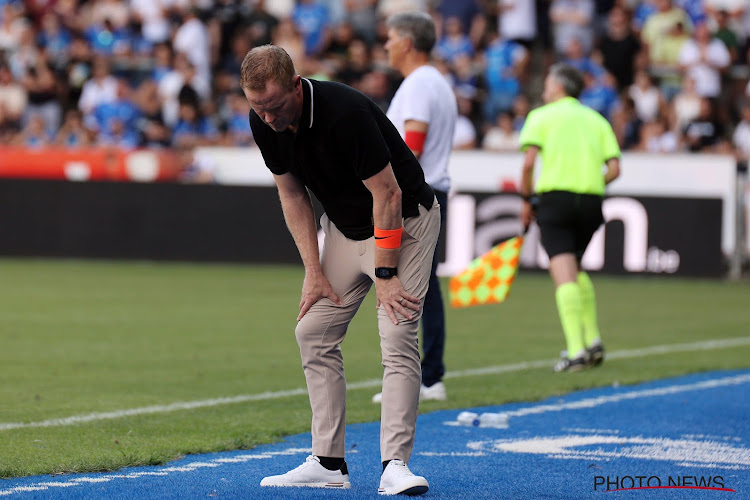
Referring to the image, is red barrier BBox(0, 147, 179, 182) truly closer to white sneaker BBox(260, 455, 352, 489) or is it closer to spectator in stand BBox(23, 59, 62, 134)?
spectator in stand BBox(23, 59, 62, 134)

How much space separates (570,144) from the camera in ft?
32.3

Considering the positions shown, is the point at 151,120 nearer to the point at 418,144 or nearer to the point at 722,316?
the point at 722,316

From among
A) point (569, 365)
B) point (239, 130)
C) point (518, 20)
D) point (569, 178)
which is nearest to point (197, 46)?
point (239, 130)

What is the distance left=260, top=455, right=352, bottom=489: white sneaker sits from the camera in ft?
18.0

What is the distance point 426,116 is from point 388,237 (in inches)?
103

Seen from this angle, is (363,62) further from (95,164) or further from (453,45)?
(95,164)

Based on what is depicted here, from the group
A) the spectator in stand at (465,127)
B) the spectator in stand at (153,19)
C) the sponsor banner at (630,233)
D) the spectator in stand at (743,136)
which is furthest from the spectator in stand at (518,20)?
the spectator in stand at (153,19)

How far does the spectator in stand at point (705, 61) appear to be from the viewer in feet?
65.3

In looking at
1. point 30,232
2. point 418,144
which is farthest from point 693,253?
point 418,144

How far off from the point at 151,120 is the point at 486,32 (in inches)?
220

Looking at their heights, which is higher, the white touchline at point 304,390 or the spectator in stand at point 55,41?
the spectator in stand at point 55,41

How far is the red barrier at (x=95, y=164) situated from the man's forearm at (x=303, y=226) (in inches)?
547

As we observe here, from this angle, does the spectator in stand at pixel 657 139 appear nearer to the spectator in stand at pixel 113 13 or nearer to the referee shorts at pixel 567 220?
the referee shorts at pixel 567 220

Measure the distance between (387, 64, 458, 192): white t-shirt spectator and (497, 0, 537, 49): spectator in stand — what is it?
1356 centimetres
